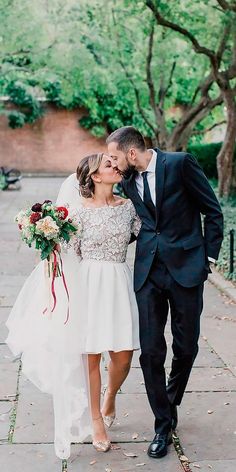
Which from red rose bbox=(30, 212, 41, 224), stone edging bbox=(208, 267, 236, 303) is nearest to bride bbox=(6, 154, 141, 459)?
red rose bbox=(30, 212, 41, 224)

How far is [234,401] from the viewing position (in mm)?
5449

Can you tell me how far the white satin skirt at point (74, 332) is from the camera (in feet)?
14.5

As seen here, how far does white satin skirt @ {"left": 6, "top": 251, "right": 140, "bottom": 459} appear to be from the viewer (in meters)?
4.41

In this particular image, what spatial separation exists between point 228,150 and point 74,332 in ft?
46.1

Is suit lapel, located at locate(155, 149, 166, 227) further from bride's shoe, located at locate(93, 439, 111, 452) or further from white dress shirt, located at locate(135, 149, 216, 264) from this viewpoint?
bride's shoe, located at locate(93, 439, 111, 452)

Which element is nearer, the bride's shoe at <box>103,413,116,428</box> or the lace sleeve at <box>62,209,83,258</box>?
the lace sleeve at <box>62,209,83,258</box>

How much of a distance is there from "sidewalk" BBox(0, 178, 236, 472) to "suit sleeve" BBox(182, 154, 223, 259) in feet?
4.10

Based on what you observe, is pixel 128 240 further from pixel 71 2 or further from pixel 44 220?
pixel 71 2

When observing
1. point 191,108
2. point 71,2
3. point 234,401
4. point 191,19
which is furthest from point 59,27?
point 234,401

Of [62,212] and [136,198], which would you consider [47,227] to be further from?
[136,198]

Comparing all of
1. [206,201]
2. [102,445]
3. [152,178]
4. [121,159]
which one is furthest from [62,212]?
[102,445]

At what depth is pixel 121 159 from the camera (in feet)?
14.4

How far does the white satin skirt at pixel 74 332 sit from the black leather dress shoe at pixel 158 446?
410mm

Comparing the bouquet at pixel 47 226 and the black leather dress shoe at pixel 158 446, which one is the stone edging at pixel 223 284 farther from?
the bouquet at pixel 47 226
